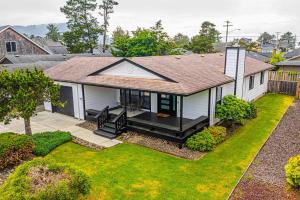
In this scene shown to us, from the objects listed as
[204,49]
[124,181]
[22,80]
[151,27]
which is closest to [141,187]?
[124,181]

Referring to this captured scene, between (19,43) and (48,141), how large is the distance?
34264mm

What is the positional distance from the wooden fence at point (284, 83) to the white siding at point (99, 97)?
685 inches

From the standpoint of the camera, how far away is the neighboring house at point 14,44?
37.8 metres

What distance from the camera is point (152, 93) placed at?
1560 cm

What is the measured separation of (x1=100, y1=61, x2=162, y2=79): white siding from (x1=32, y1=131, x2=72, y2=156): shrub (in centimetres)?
467

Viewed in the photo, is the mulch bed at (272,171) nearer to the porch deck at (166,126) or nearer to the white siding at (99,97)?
the porch deck at (166,126)

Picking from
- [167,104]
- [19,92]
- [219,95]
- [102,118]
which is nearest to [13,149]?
[19,92]

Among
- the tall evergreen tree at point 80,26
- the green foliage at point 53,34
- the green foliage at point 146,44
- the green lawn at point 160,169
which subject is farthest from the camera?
the green foliage at point 53,34

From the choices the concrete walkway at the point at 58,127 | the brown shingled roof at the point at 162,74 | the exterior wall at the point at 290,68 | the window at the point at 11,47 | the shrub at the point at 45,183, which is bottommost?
the concrete walkway at the point at 58,127

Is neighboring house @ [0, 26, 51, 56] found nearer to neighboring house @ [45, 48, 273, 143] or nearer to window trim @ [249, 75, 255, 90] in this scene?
neighboring house @ [45, 48, 273, 143]

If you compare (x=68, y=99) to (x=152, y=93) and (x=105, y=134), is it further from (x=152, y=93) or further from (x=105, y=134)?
(x=152, y=93)

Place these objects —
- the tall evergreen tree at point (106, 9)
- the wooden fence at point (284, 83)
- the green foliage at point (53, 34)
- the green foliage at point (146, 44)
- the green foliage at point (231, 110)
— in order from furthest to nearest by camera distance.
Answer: the green foliage at point (53, 34) < the tall evergreen tree at point (106, 9) < the green foliage at point (146, 44) < the wooden fence at point (284, 83) < the green foliage at point (231, 110)

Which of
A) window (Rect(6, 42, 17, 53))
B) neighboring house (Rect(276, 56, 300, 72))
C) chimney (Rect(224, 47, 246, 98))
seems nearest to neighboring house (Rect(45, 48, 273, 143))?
chimney (Rect(224, 47, 246, 98))

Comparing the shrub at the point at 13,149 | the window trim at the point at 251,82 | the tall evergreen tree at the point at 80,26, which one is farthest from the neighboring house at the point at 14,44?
the window trim at the point at 251,82
